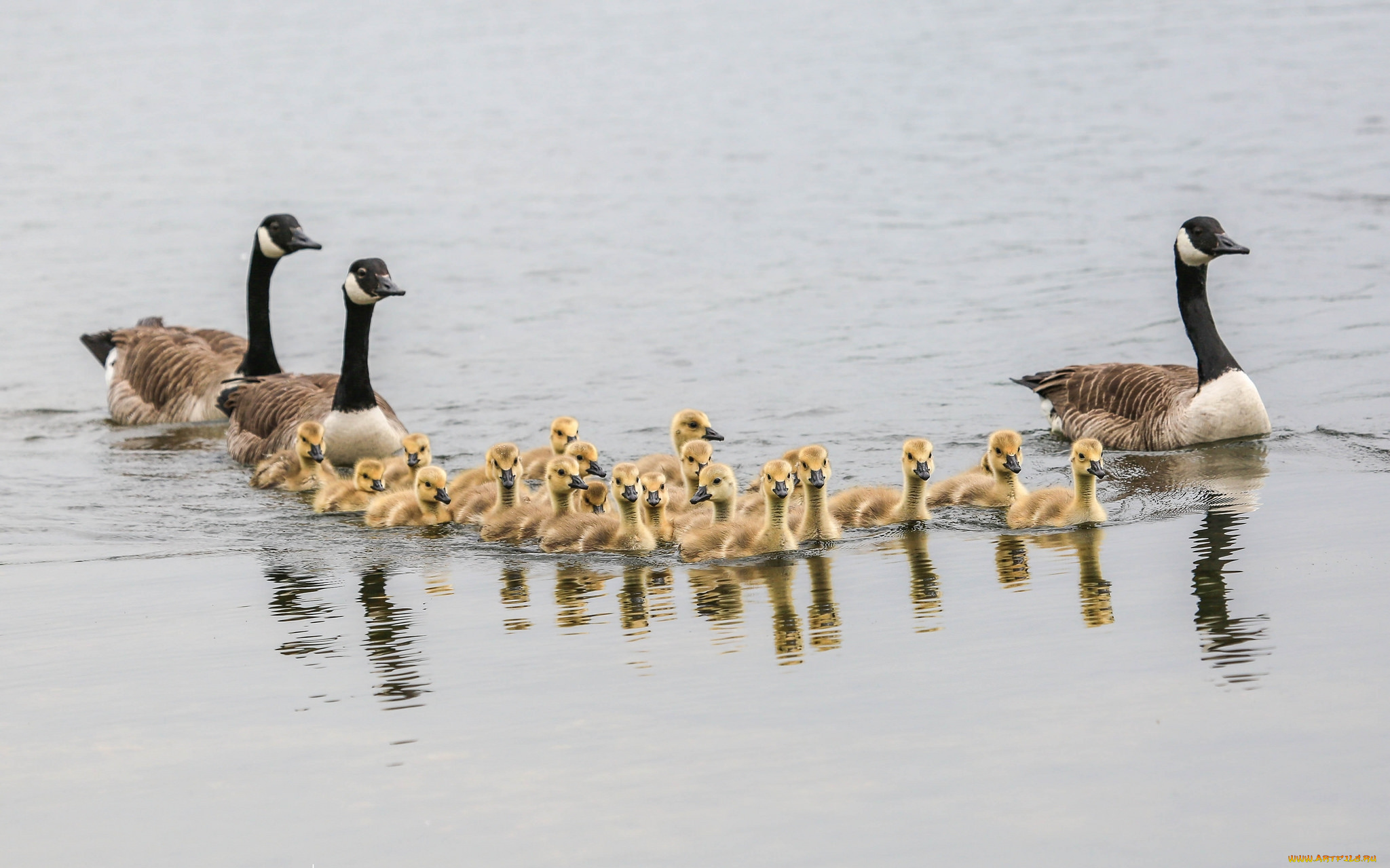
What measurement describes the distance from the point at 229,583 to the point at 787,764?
4506 mm

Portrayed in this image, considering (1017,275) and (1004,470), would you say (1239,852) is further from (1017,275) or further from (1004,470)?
(1017,275)

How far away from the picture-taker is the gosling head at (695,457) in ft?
35.7

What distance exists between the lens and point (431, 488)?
1122 centimetres

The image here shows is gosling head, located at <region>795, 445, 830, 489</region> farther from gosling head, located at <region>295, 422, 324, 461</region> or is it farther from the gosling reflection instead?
gosling head, located at <region>295, 422, 324, 461</region>

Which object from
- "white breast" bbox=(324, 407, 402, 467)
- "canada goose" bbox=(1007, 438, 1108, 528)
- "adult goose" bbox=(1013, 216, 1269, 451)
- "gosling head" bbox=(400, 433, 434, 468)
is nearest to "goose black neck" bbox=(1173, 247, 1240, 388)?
"adult goose" bbox=(1013, 216, 1269, 451)

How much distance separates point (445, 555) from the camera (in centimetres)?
1059

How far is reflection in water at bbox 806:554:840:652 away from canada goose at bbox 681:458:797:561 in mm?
217

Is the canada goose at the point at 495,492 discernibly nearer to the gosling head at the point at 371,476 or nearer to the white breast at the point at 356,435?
the gosling head at the point at 371,476

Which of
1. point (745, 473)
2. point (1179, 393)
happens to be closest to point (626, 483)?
point (745, 473)

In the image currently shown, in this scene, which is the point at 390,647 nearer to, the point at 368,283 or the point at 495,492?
the point at 495,492

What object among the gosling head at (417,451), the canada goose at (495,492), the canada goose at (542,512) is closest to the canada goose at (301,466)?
the gosling head at (417,451)

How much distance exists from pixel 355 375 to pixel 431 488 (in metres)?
2.66

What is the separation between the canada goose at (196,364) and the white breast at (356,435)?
95.6 inches

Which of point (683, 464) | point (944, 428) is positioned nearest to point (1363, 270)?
point (944, 428)
